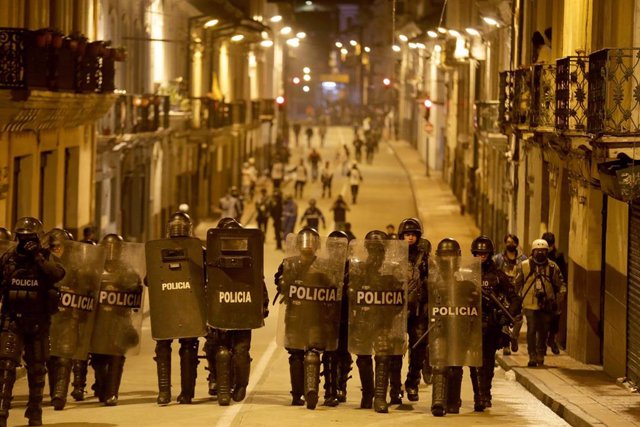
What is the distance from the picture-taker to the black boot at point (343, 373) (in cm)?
1603

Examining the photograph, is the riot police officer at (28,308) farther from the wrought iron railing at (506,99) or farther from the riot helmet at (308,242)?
the wrought iron railing at (506,99)

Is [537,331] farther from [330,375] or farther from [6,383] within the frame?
[6,383]

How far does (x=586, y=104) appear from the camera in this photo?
20234 millimetres

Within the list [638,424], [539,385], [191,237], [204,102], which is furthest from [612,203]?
[204,102]

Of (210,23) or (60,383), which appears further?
(210,23)

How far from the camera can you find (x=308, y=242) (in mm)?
15477

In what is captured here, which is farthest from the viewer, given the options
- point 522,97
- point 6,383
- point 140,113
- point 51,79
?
point 140,113

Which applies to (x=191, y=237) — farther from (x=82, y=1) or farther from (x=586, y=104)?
(x=82, y=1)

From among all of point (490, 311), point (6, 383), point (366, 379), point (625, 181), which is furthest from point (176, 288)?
point (625, 181)

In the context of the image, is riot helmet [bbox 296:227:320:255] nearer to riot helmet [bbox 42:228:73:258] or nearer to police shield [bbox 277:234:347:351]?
police shield [bbox 277:234:347:351]

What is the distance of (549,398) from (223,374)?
417 centimetres

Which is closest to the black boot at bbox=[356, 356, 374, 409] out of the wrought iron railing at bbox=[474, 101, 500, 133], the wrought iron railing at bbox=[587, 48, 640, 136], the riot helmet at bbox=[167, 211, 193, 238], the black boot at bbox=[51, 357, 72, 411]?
the riot helmet at bbox=[167, 211, 193, 238]

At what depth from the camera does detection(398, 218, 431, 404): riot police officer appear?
51.5 ft

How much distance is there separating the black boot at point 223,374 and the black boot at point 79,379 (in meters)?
1.52
